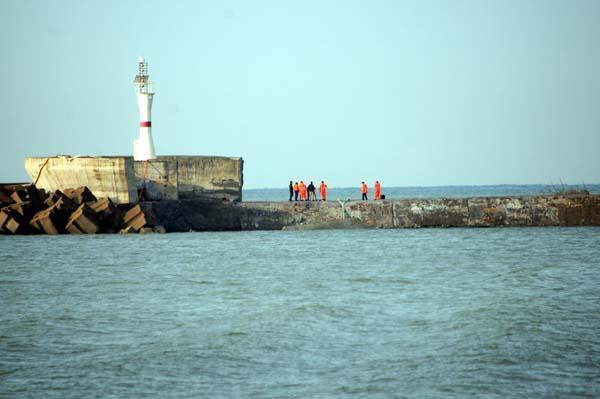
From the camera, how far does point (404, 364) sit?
29.5 feet

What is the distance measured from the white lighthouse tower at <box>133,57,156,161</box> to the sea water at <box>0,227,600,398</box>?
263 inches

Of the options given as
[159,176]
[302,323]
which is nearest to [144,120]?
[159,176]

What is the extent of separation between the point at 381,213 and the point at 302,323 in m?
14.3

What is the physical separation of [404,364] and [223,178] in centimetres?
1832

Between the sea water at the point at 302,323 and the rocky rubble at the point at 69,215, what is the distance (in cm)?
240

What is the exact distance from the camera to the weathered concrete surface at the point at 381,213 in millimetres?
24609

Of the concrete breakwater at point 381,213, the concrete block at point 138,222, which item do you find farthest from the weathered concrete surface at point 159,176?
the concrete breakwater at point 381,213

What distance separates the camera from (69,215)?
24.9m

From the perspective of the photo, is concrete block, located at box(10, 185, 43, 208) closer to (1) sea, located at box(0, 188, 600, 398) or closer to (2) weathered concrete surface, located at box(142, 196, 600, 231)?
(2) weathered concrete surface, located at box(142, 196, 600, 231)

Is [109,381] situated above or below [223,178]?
below

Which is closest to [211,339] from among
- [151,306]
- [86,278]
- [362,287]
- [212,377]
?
[212,377]

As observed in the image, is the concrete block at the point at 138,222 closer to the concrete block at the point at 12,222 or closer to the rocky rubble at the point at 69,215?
the rocky rubble at the point at 69,215

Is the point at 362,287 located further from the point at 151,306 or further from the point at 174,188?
the point at 174,188

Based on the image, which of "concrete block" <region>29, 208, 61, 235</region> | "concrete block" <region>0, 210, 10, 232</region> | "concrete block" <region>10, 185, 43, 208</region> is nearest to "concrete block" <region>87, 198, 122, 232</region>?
"concrete block" <region>29, 208, 61, 235</region>
